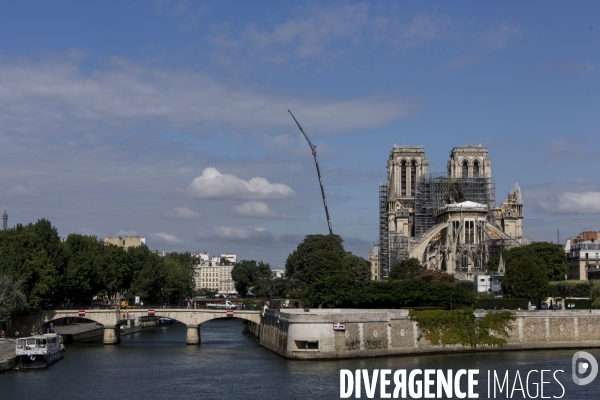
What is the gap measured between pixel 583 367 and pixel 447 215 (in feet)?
216

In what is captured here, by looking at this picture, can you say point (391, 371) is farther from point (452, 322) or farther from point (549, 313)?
point (549, 313)

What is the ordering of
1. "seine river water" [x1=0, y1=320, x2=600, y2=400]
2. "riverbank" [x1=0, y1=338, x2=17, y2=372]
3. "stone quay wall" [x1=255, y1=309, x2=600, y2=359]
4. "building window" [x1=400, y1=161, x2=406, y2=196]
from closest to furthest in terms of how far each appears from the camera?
"seine river water" [x1=0, y1=320, x2=600, y2=400] → "riverbank" [x1=0, y1=338, x2=17, y2=372] → "stone quay wall" [x1=255, y1=309, x2=600, y2=359] → "building window" [x1=400, y1=161, x2=406, y2=196]

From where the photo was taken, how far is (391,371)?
4978 cm

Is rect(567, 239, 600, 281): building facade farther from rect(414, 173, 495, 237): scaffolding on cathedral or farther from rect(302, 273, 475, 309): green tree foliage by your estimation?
rect(302, 273, 475, 309): green tree foliage

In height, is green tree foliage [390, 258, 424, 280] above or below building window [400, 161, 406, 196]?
below

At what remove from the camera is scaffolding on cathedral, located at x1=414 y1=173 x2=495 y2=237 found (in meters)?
130

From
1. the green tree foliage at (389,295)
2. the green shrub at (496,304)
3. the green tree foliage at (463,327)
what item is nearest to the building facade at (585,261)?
the green shrub at (496,304)

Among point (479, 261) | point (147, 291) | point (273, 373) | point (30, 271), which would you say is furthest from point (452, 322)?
point (479, 261)

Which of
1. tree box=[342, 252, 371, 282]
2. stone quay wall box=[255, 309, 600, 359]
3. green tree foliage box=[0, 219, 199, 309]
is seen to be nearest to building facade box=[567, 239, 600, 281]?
tree box=[342, 252, 371, 282]

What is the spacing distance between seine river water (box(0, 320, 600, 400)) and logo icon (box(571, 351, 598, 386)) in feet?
1.43

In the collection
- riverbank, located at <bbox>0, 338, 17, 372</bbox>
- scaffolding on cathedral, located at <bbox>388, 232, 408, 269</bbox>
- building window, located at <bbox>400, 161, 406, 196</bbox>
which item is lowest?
riverbank, located at <bbox>0, 338, 17, 372</bbox>

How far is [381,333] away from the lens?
190 feet

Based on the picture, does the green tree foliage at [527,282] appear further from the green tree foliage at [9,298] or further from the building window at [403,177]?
the building window at [403,177]

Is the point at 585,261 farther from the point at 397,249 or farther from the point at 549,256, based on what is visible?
the point at 397,249
